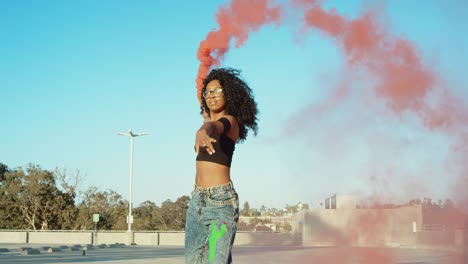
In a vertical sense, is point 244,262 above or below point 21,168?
below

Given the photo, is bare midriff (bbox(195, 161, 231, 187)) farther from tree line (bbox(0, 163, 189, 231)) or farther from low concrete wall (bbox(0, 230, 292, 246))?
tree line (bbox(0, 163, 189, 231))

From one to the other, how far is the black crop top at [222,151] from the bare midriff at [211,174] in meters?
0.03

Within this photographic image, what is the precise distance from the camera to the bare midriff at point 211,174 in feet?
14.4

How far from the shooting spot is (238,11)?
13.8m

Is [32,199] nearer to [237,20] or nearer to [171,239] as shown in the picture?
[171,239]

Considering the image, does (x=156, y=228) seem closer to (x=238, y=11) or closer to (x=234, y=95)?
(x=238, y=11)

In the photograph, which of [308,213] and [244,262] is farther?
[308,213]

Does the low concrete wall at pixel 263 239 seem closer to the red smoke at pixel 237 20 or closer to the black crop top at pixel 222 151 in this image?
the red smoke at pixel 237 20

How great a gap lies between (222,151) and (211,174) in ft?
0.63

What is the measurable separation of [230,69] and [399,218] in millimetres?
37137

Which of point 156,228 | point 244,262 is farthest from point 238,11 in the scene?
point 156,228

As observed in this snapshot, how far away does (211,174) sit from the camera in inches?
173

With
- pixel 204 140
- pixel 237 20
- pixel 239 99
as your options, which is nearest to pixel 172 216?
pixel 237 20

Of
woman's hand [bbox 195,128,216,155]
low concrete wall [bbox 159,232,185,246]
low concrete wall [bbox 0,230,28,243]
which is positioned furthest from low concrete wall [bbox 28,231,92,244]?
woman's hand [bbox 195,128,216,155]
